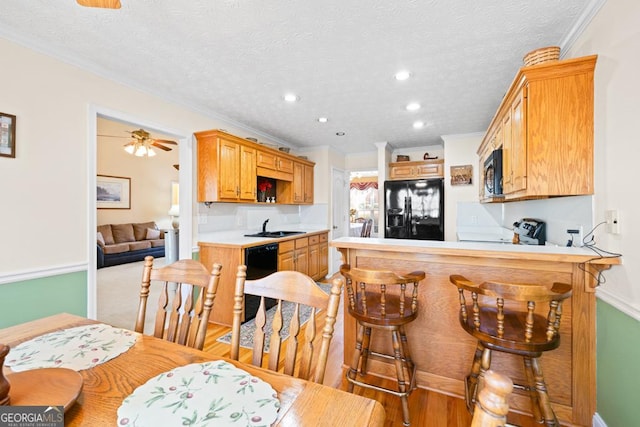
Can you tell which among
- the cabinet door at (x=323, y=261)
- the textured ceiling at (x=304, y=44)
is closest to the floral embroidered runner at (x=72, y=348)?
the textured ceiling at (x=304, y=44)

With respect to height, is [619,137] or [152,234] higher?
[619,137]

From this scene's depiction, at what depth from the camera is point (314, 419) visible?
746mm

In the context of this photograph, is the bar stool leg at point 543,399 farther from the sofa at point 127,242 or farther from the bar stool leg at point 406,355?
the sofa at point 127,242

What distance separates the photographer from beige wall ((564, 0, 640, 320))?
1.32m

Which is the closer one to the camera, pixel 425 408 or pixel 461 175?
pixel 425 408

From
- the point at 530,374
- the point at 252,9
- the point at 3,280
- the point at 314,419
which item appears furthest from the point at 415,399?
the point at 3,280

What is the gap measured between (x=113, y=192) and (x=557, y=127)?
8.10 m

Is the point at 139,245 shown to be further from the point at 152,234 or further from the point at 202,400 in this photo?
the point at 202,400

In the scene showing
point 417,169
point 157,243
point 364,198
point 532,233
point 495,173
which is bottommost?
point 157,243

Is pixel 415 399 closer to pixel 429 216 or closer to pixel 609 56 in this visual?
pixel 609 56

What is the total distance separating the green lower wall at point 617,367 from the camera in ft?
4.20

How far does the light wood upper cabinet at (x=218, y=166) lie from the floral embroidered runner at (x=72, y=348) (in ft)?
7.00

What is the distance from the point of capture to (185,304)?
1.39 metres

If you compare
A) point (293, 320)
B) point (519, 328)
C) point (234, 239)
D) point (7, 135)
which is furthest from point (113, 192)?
point (519, 328)
